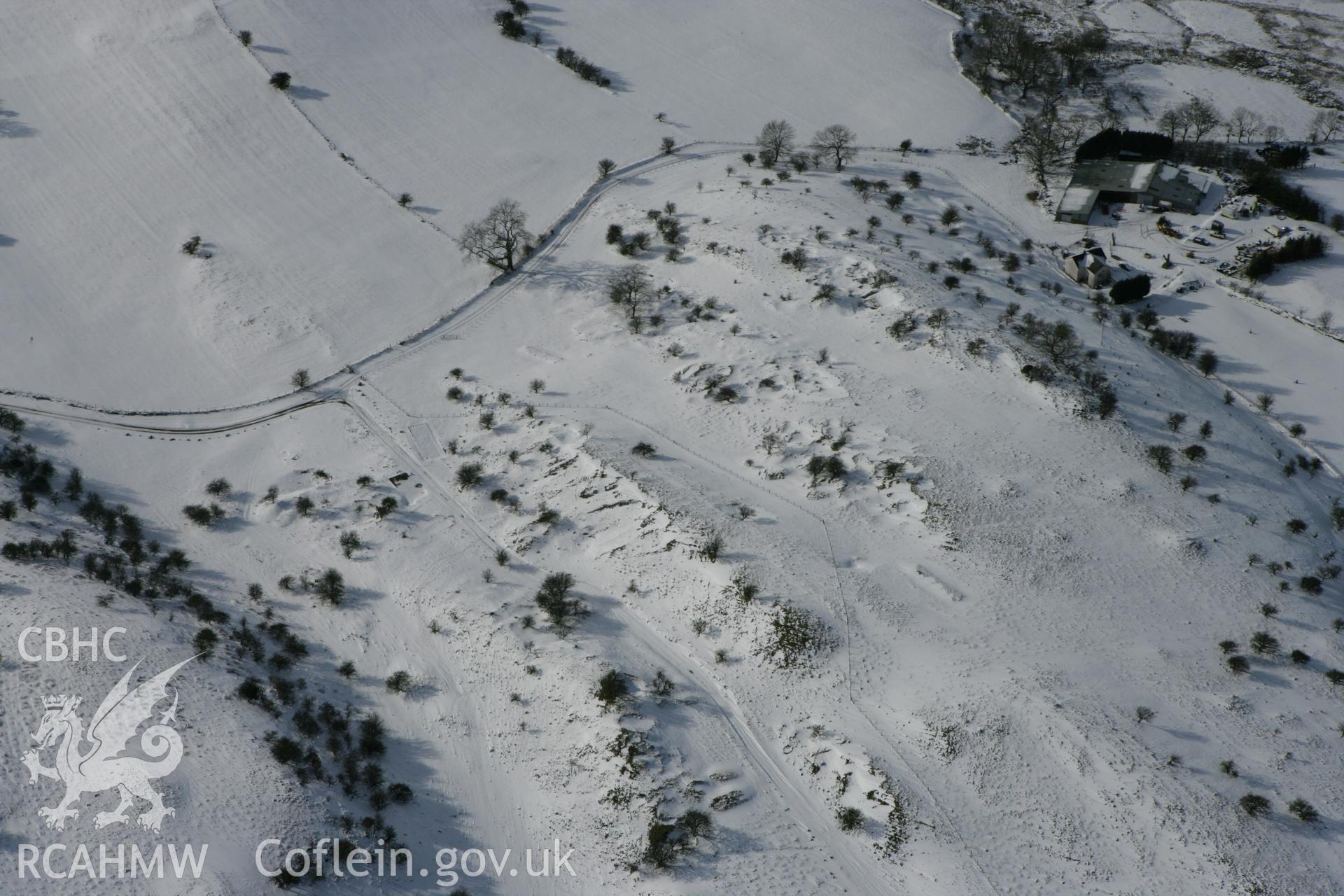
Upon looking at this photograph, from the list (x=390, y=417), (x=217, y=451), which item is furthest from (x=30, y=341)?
(x=390, y=417)

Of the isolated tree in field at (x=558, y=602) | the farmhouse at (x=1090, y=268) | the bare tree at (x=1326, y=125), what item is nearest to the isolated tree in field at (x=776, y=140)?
the farmhouse at (x=1090, y=268)

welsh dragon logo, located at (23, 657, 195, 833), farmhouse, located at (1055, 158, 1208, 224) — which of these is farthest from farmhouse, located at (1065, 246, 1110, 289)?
welsh dragon logo, located at (23, 657, 195, 833)

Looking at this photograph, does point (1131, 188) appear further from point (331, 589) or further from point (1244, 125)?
point (331, 589)

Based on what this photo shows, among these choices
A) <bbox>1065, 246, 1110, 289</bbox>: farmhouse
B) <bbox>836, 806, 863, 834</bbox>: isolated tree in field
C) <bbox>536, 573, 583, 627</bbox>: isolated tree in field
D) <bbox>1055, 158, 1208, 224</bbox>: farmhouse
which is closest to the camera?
<bbox>836, 806, 863, 834</bbox>: isolated tree in field

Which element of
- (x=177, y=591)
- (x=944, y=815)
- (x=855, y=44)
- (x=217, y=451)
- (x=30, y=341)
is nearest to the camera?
(x=944, y=815)

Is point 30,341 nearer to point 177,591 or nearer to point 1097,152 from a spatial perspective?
point 177,591

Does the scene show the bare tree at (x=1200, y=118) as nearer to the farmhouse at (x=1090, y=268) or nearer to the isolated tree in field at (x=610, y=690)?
the farmhouse at (x=1090, y=268)

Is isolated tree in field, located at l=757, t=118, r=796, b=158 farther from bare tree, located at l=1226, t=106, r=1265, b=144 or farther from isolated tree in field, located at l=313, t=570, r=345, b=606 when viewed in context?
isolated tree in field, located at l=313, t=570, r=345, b=606
